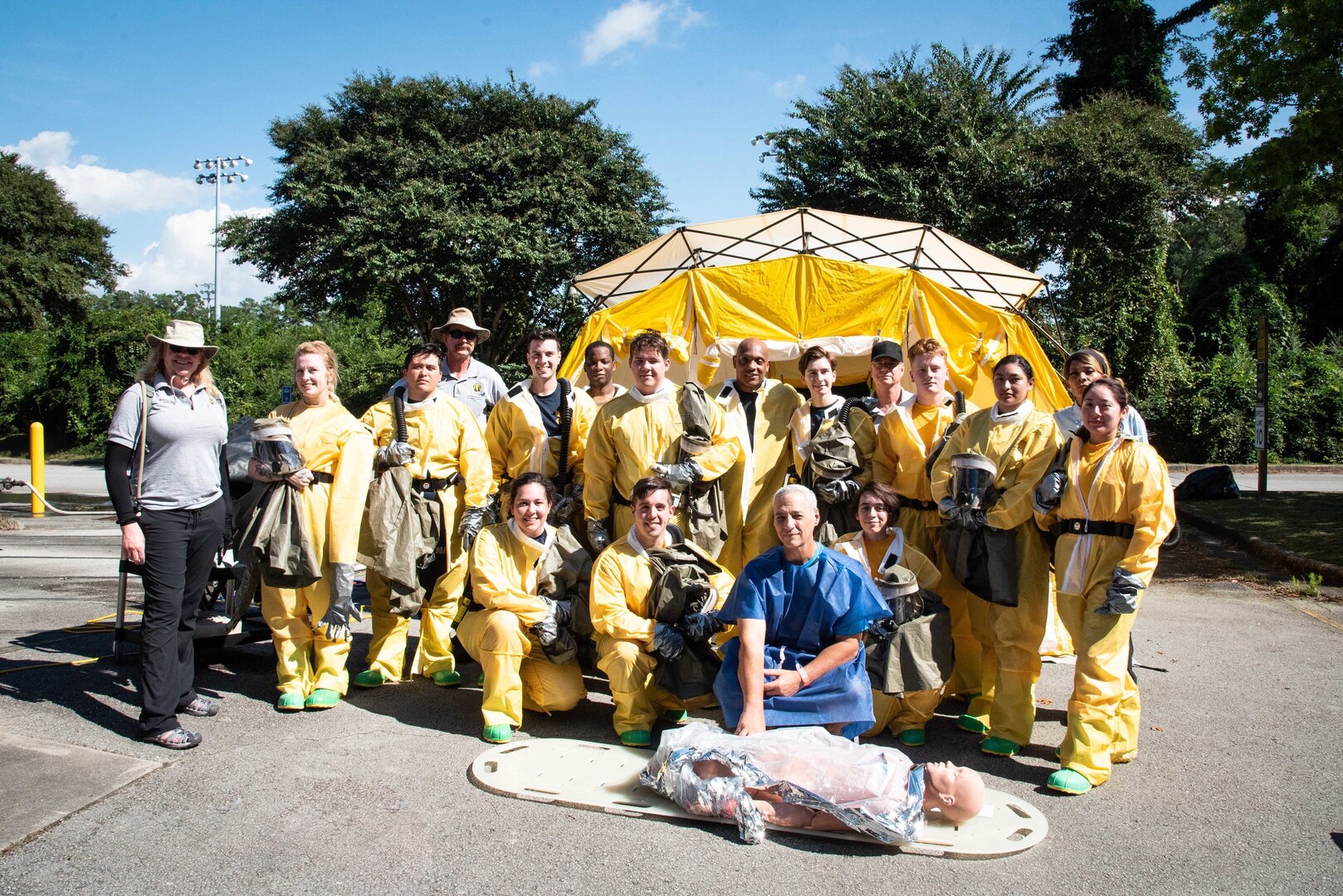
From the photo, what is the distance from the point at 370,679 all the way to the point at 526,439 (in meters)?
1.48

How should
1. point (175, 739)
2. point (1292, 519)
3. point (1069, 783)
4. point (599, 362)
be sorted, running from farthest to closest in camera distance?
point (1292, 519) < point (599, 362) < point (175, 739) < point (1069, 783)

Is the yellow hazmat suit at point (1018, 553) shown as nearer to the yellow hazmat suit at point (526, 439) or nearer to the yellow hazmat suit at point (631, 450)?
the yellow hazmat suit at point (631, 450)

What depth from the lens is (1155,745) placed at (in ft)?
14.4

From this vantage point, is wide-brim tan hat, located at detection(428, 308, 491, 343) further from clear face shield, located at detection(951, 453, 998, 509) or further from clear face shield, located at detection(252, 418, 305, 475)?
clear face shield, located at detection(951, 453, 998, 509)

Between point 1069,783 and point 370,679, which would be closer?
point 1069,783

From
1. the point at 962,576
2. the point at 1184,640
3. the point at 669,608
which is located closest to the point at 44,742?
the point at 669,608

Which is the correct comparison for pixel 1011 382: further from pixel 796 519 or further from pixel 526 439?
pixel 526 439

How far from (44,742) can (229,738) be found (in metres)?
0.71

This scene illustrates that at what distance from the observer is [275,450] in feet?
15.0

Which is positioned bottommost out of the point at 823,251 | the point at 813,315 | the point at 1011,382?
the point at 1011,382

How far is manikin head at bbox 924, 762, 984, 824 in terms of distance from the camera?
331 centimetres

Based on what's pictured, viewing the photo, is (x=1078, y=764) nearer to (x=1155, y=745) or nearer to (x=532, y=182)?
(x=1155, y=745)

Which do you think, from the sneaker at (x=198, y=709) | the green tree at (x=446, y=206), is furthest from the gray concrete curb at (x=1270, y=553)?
the green tree at (x=446, y=206)

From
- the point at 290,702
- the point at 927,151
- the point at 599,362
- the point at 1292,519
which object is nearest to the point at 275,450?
the point at 290,702
